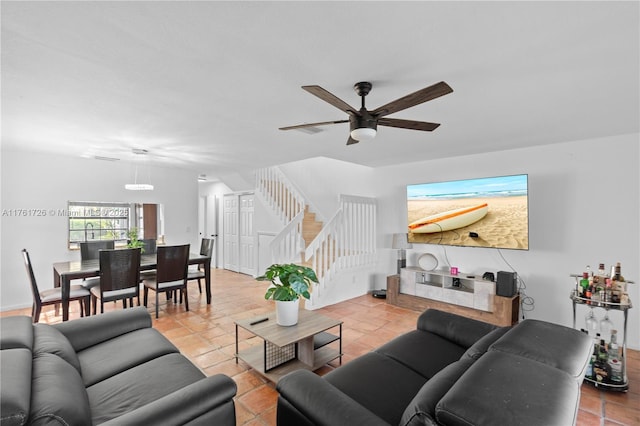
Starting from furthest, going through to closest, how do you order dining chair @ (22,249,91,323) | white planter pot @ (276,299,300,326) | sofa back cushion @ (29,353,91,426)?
1. dining chair @ (22,249,91,323)
2. white planter pot @ (276,299,300,326)
3. sofa back cushion @ (29,353,91,426)

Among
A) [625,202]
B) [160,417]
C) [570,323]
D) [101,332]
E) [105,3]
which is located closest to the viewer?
[160,417]

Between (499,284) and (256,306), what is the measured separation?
3.38 meters

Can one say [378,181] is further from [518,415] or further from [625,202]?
[518,415]

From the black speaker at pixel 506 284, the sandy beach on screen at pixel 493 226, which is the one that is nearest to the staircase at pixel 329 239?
the sandy beach on screen at pixel 493 226

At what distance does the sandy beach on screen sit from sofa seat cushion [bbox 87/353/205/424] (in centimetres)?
371

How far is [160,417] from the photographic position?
3.87 feet

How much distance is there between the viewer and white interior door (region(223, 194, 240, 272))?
7.18 meters

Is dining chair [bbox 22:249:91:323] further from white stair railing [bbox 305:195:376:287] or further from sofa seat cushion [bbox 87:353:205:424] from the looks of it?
white stair railing [bbox 305:195:376:287]

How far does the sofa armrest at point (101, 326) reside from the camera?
2.04 meters

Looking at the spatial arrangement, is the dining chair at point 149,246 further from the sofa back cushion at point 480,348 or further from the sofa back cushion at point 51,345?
the sofa back cushion at point 480,348

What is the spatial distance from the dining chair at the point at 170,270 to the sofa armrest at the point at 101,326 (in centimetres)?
166

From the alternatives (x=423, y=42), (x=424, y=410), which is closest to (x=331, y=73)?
(x=423, y=42)

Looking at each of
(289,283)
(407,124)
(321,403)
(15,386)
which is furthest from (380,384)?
(407,124)

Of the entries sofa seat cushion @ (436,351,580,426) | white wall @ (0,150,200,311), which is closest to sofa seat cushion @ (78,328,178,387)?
sofa seat cushion @ (436,351,580,426)
